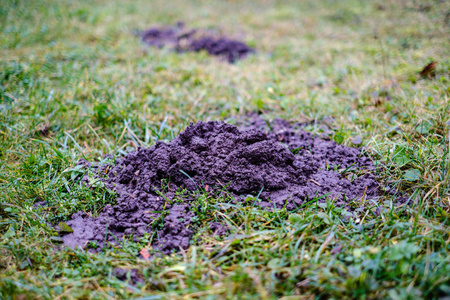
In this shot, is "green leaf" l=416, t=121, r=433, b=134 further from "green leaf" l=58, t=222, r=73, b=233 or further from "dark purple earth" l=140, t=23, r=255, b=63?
"dark purple earth" l=140, t=23, r=255, b=63

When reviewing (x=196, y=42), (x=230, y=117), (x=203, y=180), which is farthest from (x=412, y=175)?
(x=196, y=42)

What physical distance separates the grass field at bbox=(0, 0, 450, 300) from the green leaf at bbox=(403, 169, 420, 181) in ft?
0.04

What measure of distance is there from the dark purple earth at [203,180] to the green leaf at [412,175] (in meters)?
0.23

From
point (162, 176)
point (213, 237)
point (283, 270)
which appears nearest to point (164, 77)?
point (162, 176)

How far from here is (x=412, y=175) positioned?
210 centimetres

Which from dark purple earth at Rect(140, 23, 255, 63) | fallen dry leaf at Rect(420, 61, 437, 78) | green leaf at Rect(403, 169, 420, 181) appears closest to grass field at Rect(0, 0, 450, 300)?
green leaf at Rect(403, 169, 420, 181)

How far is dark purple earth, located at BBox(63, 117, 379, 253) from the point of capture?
6.34 feet

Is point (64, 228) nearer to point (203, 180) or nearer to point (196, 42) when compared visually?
point (203, 180)

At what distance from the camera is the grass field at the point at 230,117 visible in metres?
1.54

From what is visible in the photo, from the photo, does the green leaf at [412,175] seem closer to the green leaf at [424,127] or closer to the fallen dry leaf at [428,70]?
the green leaf at [424,127]

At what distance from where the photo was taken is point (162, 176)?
224 centimetres

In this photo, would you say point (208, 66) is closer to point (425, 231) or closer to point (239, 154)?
point (239, 154)

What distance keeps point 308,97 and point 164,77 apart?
7.30ft

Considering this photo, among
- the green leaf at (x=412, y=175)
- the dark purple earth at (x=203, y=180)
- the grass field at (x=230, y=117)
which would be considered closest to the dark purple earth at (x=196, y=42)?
the grass field at (x=230, y=117)
